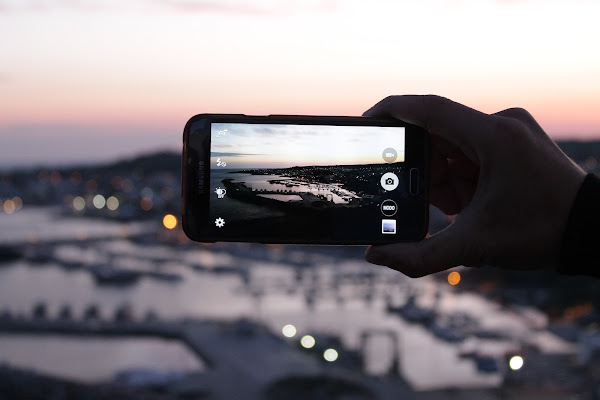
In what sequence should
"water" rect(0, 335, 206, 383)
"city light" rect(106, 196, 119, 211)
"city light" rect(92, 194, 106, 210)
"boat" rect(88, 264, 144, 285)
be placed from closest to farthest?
"water" rect(0, 335, 206, 383) < "boat" rect(88, 264, 144, 285) < "city light" rect(106, 196, 119, 211) < "city light" rect(92, 194, 106, 210)

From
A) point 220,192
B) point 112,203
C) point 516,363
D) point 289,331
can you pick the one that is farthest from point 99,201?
point 220,192

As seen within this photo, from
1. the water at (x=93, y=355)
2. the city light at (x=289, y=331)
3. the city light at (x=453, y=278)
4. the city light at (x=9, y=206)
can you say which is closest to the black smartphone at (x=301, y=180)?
the water at (x=93, y=355)

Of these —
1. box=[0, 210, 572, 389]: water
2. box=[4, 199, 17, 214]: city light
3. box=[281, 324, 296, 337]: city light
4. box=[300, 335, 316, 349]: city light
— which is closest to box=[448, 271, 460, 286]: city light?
box=[0, 210, 572, 389]: water

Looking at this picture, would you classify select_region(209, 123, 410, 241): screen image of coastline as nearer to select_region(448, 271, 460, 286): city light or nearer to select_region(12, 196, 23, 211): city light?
select_region(448, 271, 460, 286): city light

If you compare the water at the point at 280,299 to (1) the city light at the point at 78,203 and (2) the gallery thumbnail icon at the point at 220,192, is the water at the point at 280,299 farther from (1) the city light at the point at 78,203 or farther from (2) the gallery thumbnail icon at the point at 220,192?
(1) the city light at the point at 78,203

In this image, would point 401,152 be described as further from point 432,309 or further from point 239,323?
point 432,309

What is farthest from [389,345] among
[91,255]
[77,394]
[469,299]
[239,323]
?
[91,255]
